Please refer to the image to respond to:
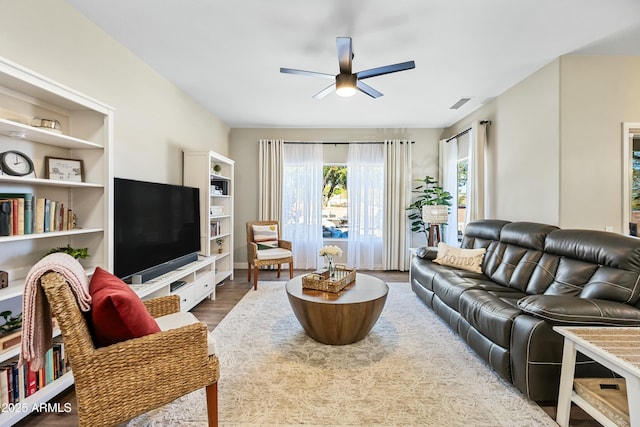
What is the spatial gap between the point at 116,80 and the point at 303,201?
3.42 metres

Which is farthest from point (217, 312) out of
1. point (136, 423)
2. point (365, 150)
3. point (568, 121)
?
point (568, 121)

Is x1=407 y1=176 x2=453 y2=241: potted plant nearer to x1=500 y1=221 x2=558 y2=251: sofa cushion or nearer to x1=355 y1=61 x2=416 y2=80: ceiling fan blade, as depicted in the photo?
x1=500 y1=221 x2=558 y2=251: sofa cushion

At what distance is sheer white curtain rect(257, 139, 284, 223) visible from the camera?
548cm

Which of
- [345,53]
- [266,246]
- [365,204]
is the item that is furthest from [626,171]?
[266,246]

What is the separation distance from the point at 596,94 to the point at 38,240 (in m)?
4.84

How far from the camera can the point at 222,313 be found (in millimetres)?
3348

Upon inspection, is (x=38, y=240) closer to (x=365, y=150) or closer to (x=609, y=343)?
(x=609, y=343)

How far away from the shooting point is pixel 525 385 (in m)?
1.81

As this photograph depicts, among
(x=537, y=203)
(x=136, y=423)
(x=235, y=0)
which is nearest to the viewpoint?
(x=136, y=423)

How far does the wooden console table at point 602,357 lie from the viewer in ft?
4.28

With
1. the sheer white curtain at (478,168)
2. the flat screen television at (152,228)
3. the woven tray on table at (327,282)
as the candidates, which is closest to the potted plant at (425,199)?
the sheer white curtain at (478,168)

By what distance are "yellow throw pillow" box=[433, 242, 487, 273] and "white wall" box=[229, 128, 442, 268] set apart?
6.68 feet

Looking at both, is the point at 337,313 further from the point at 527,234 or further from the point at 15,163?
the point at 15,163

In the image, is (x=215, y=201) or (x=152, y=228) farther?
(x=215, y=201)
